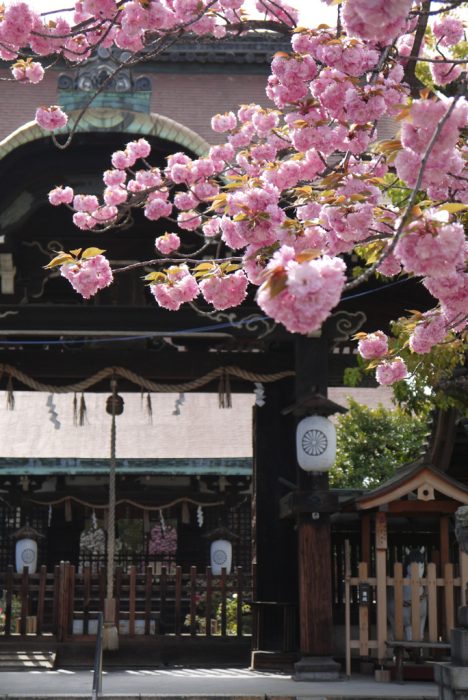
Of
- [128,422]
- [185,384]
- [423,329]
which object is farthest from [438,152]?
[128,422]

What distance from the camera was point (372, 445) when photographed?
20344mm

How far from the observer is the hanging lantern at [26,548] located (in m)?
20.0

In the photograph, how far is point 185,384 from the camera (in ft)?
41.9

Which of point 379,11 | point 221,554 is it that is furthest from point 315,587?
point 221,554

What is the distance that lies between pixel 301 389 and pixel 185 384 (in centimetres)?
161

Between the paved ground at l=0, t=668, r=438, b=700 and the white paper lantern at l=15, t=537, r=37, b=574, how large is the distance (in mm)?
7778

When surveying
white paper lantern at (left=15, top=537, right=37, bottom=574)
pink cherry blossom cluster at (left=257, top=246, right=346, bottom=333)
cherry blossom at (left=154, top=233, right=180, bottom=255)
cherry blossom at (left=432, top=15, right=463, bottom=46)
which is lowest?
white paper lantern at (left=15, top=537, right=37, bottom=574)

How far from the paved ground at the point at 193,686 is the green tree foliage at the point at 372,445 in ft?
26.7

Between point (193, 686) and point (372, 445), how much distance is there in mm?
10650

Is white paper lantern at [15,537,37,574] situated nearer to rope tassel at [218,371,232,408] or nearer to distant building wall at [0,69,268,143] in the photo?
rope tassel at [218,371,232,408]

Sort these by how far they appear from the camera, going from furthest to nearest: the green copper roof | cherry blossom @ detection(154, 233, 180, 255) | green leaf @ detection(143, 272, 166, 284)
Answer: the green copper roof, cherry blossom @ detection(154, 233, 180, 255), green leaf @ detection(143, 272, 166, 284)

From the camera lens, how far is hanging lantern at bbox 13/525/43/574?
2000 cm

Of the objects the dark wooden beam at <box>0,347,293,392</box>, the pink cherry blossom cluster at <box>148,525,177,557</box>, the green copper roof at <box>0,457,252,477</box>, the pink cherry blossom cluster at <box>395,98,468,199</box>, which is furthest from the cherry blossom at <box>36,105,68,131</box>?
the pink cherry blossom cluster at <box>148,525,177,557</box>

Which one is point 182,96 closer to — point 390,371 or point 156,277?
point 390,371
